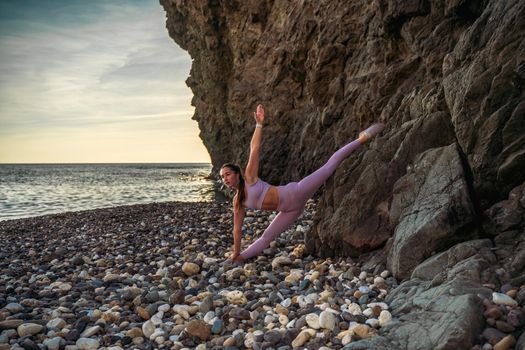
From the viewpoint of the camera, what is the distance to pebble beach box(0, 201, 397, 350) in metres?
4.56

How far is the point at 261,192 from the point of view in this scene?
7410 millimetres

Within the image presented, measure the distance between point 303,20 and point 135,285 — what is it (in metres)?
15.3

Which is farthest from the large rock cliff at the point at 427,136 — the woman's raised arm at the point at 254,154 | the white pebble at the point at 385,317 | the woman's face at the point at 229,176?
the woman's face at the point at 229,176

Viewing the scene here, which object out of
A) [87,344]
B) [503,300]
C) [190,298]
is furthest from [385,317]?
[87,344]

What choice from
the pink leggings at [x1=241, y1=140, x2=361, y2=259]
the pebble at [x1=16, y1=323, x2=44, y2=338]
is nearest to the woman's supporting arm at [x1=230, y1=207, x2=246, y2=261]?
the pink leggings at [x1=241, y1=140, x2=361, y2=259]

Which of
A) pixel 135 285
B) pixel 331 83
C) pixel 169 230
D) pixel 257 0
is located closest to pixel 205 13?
pixel 257 0

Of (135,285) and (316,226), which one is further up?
(316,226)

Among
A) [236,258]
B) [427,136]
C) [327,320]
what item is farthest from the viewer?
[236,258]

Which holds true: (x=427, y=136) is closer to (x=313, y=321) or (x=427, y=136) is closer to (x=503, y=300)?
(x=503, y=300)

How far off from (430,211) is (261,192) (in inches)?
119

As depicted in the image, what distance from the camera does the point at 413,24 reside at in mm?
8922

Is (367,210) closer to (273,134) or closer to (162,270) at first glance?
(162,270)

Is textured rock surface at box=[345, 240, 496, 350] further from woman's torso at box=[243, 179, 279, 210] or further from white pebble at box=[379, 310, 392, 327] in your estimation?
woman's torso at box=[243, 179, 279, 210]

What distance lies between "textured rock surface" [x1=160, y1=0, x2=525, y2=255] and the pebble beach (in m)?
1.16
